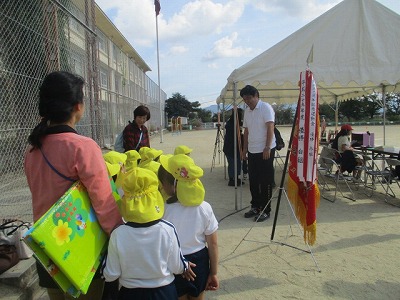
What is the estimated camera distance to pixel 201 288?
1.92 meters

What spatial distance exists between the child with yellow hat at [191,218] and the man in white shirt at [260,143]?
106 inches

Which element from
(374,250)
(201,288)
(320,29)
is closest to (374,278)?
(374,250)

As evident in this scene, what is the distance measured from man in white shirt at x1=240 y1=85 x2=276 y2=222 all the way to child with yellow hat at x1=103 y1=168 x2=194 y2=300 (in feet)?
10.3

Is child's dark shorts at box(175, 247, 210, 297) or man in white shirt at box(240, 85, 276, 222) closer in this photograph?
child's dark shorts at box(175, 247, 210, 297)

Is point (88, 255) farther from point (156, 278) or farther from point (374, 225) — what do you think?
point (374, 225)

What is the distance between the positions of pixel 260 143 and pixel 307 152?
4.52 ft

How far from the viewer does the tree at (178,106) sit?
57.1 m

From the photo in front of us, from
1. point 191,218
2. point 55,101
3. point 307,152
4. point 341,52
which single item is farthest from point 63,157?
point 341,52

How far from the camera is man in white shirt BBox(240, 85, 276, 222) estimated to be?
179 inches

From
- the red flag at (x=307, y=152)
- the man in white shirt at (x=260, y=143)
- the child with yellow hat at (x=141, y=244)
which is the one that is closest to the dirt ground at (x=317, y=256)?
the red flag at (x=307, y=152)

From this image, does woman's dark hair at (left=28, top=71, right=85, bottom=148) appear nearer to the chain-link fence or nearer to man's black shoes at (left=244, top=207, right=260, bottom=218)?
the chain-link fence

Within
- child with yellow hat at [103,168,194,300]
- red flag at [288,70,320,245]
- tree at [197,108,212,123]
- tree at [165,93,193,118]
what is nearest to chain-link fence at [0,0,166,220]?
child with yellow hat at [103,168,194,300]

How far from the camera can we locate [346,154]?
654cm

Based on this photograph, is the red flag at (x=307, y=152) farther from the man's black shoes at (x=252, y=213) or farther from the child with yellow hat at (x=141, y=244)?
the child with yellow hat at (x=141, y=244)
